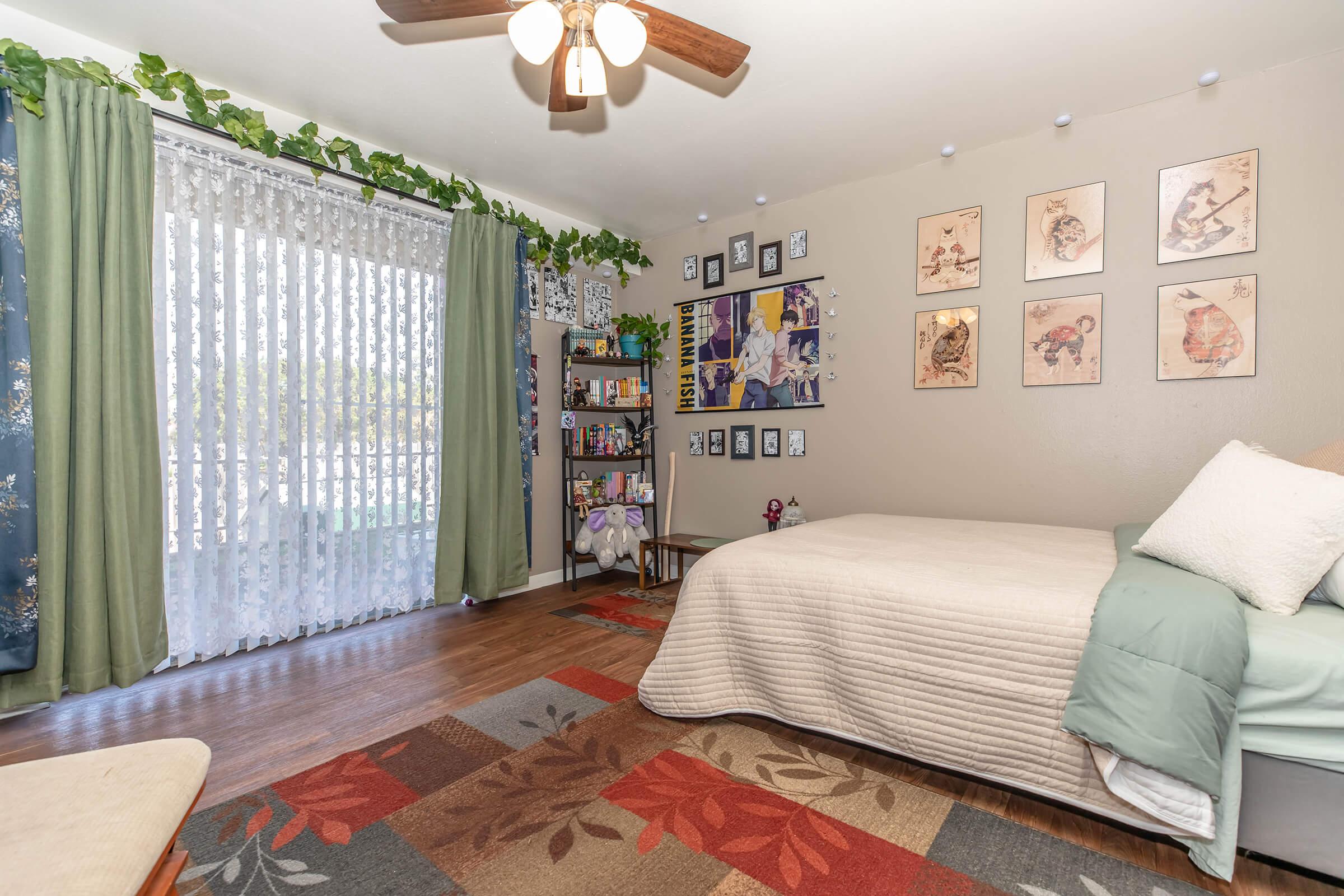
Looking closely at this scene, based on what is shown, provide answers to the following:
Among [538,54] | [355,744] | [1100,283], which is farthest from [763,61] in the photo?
[355,744]

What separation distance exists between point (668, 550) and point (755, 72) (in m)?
2.87

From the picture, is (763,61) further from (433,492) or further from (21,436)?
(21,436)

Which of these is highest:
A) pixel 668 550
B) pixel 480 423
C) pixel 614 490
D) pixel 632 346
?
pixel 632 346

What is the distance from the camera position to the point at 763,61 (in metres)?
2.39

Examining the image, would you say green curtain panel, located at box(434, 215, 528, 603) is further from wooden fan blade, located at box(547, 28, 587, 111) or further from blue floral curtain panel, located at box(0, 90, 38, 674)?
blue floral curtain panel, located at box(0, 90, 38, 674)

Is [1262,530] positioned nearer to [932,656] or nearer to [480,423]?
[932,656]

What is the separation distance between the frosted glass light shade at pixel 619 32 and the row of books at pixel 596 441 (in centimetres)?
269

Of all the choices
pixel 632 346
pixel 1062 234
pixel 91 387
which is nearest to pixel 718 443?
pixel 632 346

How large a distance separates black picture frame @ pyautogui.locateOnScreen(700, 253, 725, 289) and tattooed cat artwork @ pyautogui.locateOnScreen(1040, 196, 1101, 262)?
6.24 ft

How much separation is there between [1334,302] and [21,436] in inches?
194

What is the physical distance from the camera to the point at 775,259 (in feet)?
12.5

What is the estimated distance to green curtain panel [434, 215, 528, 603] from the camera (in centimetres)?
338

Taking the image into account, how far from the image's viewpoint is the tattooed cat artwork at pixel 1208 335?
249 centimetres

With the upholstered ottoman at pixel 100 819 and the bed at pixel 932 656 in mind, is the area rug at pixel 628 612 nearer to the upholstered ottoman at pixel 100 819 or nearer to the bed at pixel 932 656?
the bed at pixel 932 656
